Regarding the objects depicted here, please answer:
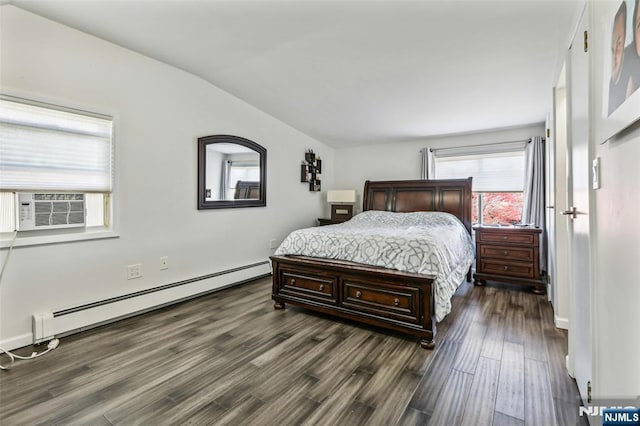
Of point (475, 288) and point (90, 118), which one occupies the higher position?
point (90, 118)

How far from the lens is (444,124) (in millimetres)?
4188

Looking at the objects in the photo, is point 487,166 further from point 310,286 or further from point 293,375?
point 293,375

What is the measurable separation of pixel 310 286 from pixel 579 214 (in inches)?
79.6

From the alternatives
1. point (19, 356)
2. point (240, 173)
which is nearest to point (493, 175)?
point (240, 173)

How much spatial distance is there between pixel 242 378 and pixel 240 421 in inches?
14.6

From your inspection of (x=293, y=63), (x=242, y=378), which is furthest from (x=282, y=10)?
(x=242, y=378)

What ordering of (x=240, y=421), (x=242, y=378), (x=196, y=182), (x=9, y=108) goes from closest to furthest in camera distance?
1. (x=240, y=421)
2. (x=242, y=378)
3. (x=9, y=108)
4. (x=196, y=182)

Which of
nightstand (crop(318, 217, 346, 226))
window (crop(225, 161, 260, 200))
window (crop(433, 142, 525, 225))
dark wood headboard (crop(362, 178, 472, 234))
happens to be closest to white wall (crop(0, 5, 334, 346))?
window (crop(225, 161, 260, 200))

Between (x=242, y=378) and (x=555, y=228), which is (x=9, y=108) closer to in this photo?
(x=242, y=378)

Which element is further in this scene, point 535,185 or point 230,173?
point 535,185

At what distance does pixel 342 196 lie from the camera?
526cm

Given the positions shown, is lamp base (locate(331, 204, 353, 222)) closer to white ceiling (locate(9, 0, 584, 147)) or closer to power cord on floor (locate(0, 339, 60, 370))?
white ceiling (locate(9, 0, 584, 147))

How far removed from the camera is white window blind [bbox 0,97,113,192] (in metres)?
2.12

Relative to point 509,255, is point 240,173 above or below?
above
